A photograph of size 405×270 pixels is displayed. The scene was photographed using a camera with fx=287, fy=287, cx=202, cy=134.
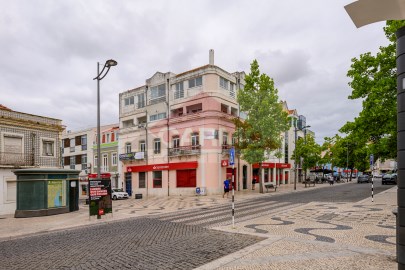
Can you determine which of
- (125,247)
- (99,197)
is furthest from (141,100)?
(125,247)

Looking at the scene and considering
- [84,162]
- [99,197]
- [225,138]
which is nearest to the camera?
[99,197]

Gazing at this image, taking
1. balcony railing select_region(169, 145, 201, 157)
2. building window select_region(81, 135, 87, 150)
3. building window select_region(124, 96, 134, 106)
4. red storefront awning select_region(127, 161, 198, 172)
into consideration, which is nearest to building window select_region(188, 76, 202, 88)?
balcony railing select_region(169, 145, 201, 157)

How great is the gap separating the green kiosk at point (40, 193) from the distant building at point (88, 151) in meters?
20.2

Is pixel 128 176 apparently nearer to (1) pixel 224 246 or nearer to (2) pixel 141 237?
(2) pixel 141 237

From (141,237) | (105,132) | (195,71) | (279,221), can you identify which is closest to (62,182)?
(141,237)

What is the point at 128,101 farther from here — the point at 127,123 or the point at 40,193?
the point at 40,193

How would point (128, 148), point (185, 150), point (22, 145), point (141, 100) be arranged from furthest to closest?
point (128, 148) < point (141, 100) < point (185, 150) < point (22, 145)

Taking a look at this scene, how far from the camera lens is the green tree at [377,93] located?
57.2 feet

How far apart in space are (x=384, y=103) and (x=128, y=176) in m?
28.4

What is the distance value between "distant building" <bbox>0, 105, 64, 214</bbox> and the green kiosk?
125 inches

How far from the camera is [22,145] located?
802 inches

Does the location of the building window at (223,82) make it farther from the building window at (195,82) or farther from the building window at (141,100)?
the building window at (141,100)

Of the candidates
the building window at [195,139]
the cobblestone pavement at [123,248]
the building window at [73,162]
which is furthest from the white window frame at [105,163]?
the cobblestone pavement at [123,248]

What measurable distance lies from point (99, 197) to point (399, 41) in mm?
13468
